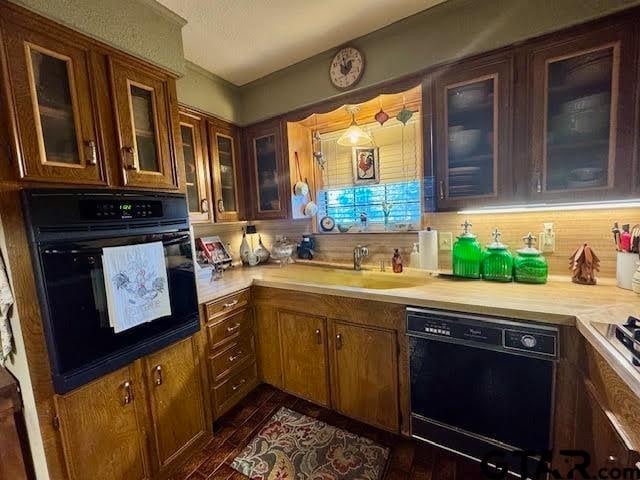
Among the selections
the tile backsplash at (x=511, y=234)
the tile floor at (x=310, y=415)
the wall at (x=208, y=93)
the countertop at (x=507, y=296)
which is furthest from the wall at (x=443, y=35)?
the tile floor at (x=310, y=415)

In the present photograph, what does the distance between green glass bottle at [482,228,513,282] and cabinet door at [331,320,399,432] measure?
70cm

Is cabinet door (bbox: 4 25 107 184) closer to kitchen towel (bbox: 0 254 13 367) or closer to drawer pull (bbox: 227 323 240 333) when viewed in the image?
kitchen towel (bbox: 0 254 13 367)

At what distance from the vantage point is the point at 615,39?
118 centimetres

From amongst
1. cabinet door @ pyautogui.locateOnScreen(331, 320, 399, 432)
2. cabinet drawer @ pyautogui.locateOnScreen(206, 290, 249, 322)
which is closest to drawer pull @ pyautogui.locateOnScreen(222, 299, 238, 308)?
cabinet drawer @ pyautogui.locateOnScreen(206, 290, 249, 322)

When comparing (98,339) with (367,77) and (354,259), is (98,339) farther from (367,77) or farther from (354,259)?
(367,77)

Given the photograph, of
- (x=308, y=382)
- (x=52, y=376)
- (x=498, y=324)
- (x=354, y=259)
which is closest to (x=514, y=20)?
(x=498, y=324)

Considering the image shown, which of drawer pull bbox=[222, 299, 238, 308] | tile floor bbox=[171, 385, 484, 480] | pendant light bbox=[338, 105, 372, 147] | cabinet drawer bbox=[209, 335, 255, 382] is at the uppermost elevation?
pendant light bbox=[338, 105, 372, 147]

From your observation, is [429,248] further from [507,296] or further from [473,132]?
[473,132]

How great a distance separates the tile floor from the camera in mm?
1428

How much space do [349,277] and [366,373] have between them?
680 millimetres

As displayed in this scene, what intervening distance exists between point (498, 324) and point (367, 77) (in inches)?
61.0

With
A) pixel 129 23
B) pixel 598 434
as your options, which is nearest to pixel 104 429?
pixel 129 23

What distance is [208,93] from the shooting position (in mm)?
2062

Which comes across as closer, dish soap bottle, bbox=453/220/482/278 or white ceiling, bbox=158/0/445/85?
white ceiling, bbox=158/0/445/85
